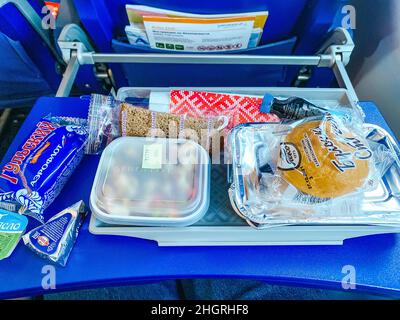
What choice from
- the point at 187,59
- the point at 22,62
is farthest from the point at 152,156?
the point at 22,62

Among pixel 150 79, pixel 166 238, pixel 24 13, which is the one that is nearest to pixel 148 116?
pixel 166 238

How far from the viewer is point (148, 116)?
1.97ft

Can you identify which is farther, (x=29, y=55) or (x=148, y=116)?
(x=29, y=55)

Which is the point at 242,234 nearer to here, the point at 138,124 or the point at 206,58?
the point at 138,124

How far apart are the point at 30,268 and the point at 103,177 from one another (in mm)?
182

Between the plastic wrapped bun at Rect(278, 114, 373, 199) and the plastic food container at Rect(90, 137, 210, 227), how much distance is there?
141mm

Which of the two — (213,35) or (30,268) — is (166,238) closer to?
(30,268)

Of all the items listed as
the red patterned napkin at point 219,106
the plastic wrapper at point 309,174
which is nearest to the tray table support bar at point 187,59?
the red patterned napkin at point 219,106

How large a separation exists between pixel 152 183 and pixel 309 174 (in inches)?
9.7

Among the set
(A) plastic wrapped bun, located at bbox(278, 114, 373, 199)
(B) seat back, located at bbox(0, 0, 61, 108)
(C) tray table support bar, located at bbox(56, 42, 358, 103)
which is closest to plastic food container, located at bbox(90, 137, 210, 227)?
(A) plastic wrapped bun, located at bbox(278, 114, 373, 199)

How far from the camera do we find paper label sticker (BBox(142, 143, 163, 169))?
0.55 meters

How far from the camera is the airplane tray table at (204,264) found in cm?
51

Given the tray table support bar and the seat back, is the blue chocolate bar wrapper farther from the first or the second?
the seat back

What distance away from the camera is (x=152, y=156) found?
558 mm
